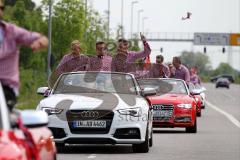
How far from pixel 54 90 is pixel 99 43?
9.97ft

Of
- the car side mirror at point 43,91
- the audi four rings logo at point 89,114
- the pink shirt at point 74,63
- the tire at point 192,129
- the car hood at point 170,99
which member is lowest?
the tire at point 192,129

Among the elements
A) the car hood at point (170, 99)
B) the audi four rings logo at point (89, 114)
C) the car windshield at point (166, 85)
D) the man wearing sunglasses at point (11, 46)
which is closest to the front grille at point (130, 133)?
the audi four rings logo at point (89, 114)

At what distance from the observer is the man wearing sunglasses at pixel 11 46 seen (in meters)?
9.09

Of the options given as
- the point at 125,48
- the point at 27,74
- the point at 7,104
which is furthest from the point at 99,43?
the point at 27,74

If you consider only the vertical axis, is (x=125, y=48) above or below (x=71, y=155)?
above

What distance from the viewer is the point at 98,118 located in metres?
18.9

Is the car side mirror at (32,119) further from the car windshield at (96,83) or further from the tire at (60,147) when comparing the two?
the car windshield at (96,83)

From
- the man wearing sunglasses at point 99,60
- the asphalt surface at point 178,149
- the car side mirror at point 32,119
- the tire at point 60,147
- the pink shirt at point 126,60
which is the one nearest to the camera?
the car side mirror at point 32,119

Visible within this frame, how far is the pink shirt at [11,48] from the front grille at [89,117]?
30.6ft

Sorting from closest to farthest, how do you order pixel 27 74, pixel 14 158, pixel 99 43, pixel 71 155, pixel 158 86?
1. pixel 14 158
2. pixel 71 155
3. pixel 99 43
4. pixel 158 86
5. pixel 27 74

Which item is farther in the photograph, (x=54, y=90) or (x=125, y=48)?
(x=125, y=48)

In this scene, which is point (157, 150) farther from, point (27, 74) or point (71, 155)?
point (27, 74)

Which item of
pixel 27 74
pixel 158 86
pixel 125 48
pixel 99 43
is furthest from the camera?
pixel 27 74

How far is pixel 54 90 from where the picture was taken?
2003cm
